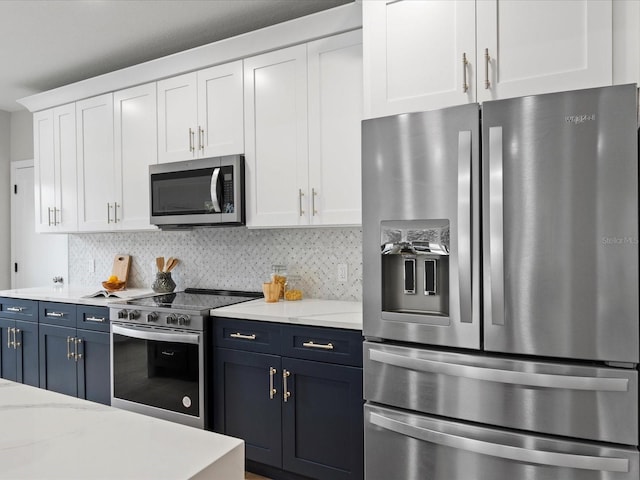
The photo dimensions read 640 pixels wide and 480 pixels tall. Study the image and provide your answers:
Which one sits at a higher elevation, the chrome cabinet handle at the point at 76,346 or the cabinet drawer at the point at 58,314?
the cabinet drawer at the point at 58,314

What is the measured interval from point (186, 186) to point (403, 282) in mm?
1837

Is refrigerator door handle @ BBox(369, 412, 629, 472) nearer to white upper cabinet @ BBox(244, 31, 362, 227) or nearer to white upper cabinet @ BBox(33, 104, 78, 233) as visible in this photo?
white upper cabinet @ BBox(244, 31, 362, 227)

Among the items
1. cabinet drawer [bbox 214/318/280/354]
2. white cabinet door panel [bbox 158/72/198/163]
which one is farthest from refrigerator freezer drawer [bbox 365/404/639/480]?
white cabinet door panel [bbox 158/72/198/163]

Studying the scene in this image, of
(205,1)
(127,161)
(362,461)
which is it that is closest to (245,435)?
(362,461)

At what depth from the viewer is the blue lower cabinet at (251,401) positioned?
95.0 inches

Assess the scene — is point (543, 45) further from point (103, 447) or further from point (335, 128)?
point (103, 447)

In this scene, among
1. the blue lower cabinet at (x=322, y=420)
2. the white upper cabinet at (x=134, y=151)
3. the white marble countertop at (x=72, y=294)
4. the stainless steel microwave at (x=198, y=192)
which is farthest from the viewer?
the white upper cabinet at (x=134, y=151)

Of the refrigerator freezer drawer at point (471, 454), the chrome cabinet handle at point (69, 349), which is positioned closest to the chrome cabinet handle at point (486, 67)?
the refrigerator freezer drawer at point (471, 454)

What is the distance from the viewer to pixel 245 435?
2510 millimetres

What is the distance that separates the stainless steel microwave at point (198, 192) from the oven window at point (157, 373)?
845mm

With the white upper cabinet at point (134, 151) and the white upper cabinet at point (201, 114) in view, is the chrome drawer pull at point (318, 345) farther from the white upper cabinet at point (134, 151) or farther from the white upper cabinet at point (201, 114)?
the white upper cabinet at point (134, 151)

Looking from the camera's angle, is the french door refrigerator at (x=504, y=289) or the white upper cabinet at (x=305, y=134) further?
the white upper cabinet at (x=305, y=134)

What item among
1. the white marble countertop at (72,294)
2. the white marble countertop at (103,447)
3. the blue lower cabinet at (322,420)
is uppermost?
the white marble countertop at (103,447)

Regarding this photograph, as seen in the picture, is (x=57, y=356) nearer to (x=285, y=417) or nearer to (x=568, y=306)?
(x=285, y=417)
